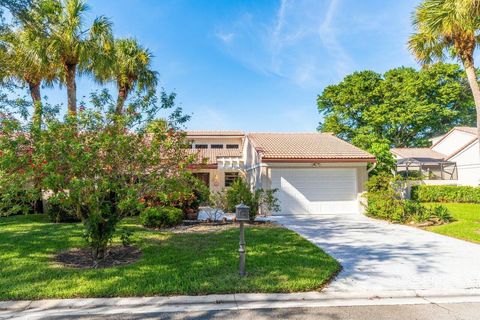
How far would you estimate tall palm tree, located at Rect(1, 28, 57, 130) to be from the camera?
1284 cm

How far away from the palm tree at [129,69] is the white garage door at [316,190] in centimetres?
895

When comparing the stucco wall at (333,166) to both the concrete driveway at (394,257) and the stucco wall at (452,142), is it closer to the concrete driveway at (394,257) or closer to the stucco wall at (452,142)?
the concrete driveway at (394,257)

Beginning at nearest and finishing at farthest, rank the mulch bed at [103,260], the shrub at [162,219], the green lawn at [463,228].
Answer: the mulch bed at [103,260]
the green lawn at [463,228]
the shrub at [162,219]

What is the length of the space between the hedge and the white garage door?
811cm

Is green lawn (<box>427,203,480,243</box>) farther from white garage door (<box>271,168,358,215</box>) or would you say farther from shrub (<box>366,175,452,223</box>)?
white garage door (<box>271,168,358,215</box>)

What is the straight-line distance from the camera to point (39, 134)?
19.4 ft

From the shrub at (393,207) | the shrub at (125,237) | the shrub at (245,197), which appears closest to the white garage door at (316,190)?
the shrub at (393,207)

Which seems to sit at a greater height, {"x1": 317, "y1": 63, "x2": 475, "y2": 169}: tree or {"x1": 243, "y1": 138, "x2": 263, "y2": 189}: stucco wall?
{"x1": 317, "y1": 63, "x2": 475, "y2": 169}: tree

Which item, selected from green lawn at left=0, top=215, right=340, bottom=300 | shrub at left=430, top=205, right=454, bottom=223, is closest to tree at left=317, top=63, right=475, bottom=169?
shrub at left=430, top=205, right=454, bottom=223

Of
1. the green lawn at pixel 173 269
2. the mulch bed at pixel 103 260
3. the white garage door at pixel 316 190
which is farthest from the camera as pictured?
the white garage door at pixel 316 190

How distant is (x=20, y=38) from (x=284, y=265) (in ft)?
51.8

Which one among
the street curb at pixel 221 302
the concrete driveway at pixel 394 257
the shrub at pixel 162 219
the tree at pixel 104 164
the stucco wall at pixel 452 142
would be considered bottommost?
the street curb at pixel 221 302

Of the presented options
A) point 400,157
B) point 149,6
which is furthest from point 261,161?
point 400,157

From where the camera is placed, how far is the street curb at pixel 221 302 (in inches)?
171
